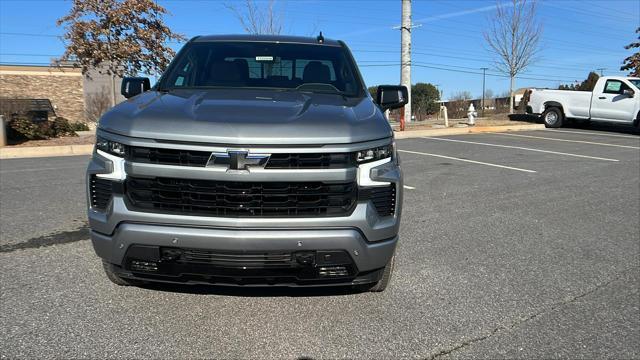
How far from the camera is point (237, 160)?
9.08ft

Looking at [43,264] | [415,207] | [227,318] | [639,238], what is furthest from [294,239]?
[639,238]

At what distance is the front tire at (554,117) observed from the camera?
2092cm

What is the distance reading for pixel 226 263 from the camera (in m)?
2.78

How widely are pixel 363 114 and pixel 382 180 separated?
0.52 meters

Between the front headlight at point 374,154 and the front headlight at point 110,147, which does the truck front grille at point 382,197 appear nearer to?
the front headlight at point 374,154

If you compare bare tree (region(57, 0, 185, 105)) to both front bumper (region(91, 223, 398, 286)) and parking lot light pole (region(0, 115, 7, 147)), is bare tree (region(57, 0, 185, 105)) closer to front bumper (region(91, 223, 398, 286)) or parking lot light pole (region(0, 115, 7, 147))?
parking lot light pole (region(0, 115, 7, 147))

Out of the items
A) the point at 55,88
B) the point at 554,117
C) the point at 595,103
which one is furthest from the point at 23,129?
the point at 55,88

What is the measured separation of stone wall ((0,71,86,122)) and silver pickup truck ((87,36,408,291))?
39.0m

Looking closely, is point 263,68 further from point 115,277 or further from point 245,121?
point 115,277

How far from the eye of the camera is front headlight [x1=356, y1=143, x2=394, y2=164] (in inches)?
116

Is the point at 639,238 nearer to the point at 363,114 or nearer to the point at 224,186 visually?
the point at 363,114

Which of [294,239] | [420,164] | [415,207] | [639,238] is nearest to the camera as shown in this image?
[294,239]

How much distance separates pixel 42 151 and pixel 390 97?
11.3m

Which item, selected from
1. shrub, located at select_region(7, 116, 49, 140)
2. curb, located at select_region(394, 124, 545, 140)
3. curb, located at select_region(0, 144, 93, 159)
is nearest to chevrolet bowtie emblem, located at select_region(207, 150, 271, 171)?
curb, located at select_region(0, 144, 93, 159)
